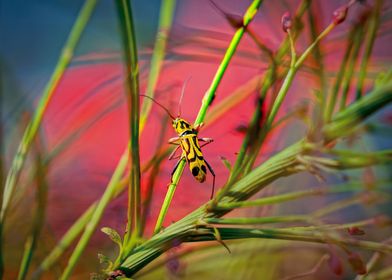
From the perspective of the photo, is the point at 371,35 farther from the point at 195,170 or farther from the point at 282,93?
the point at 195,170

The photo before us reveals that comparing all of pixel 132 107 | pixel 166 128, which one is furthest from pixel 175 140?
pixel 132 107

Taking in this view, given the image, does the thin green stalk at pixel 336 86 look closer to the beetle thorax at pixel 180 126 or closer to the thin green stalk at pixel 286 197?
the thin green stalk at pixel 286 197

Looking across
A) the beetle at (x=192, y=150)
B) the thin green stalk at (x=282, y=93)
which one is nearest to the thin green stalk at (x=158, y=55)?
the beetle at (x=192, y=150)

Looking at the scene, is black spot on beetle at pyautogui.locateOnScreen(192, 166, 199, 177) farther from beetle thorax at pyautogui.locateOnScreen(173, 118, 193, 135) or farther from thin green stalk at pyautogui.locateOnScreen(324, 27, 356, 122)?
thin green stalk at pyautogui.locateOnScreen(324, 27, 356, 122)

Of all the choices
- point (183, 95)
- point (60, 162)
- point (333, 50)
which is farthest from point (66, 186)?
point (333, 50)

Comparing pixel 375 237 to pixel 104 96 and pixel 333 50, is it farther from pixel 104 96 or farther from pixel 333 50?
pixel 104 96

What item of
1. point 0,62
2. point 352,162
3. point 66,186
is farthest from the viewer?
point 66,186
